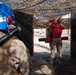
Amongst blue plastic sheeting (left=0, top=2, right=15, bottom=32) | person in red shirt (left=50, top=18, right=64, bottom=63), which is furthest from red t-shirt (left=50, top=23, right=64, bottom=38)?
blue plastic sheeting (left=0, top=2, right=15, bottom=32)

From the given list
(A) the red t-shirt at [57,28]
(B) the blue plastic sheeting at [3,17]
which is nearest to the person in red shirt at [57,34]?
(A) the red t-shirt at [57,28]

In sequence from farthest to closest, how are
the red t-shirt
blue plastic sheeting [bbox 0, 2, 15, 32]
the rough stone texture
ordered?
the red t-shirt
blue plastic sheeting [bbox 0, 2, 15, 32]
the rough stone texture

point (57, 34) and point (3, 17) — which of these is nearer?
point (3, 17)

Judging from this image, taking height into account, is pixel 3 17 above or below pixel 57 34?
above

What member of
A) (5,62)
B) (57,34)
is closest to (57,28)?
(57,34)

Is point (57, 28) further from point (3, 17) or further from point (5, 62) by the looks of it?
point (5, 62)

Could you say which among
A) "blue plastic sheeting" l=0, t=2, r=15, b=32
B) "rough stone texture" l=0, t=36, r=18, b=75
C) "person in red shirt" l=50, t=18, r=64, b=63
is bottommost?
"person in red shirt" l=50, t=18, r=64, b=63

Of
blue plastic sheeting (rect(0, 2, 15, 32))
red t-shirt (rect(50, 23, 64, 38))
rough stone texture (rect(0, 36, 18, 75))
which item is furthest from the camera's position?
red t-shirt (rect(50, 23, 64, 38))

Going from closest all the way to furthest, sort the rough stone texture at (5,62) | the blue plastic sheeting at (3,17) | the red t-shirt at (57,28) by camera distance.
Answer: the rough stone texture at (5,62) < the blue plastic sheeting at (3,17) < the red t-shirt at (57,28)

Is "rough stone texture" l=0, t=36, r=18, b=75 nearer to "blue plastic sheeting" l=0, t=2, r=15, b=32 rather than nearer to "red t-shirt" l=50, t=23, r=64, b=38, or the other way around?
"blue plastic sheeting" l=0, t=2, r=15, b=32

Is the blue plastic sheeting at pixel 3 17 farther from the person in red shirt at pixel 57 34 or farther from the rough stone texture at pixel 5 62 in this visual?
the person in red shirt at pixel 57 34

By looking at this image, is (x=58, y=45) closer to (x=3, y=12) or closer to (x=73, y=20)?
(x=73, y=20)

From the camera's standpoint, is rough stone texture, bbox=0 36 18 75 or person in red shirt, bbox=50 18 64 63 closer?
rough stone texture, bbox=0 36 18 75

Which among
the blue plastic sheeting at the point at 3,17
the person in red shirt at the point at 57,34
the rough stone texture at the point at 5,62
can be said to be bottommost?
the person in red shirt at the point at 57,34
